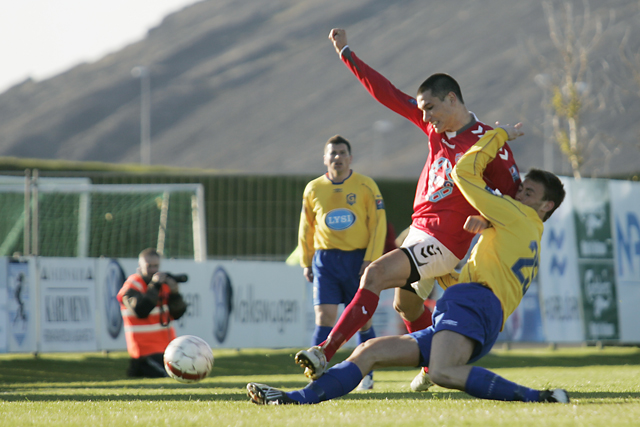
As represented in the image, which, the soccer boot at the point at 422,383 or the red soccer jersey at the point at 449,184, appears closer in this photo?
the red soccer jersey at the point at 449,184

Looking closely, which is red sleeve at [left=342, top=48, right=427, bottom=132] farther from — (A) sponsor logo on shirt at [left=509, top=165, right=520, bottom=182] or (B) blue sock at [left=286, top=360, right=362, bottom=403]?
(B) blue sock at [left=286, top=360, right=362, bottom=403]

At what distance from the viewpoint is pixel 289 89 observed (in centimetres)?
11831

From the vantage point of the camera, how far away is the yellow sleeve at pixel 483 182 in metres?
4.98

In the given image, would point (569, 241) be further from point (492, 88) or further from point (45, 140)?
point (45, 140)

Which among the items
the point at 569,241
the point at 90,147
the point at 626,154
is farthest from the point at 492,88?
the point at 569,241

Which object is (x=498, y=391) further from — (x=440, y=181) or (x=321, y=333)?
(x=321, y=333)

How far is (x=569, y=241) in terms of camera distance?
12680 millimetres

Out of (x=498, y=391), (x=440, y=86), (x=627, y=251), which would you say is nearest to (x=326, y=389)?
(x=498, y=391)

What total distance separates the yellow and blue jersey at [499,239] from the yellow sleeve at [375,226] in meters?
2.37

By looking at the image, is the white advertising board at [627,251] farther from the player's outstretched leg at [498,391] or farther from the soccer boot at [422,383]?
the player's outstretched leg at [498,391]

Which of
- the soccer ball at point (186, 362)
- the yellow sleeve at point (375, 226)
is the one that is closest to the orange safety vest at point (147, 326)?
the soccer ball at point (186, 362)

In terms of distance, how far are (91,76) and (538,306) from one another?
435ft

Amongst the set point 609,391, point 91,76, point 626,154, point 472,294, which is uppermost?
point 91,76

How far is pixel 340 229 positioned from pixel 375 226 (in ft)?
1.10
